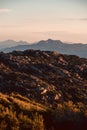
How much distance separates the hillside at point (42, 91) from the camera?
66125mm

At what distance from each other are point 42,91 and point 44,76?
21.1 m

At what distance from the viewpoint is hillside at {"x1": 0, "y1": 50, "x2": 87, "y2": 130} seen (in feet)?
217

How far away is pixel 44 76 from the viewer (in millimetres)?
147625

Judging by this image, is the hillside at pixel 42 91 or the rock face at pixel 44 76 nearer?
the hillside at pixel 42 91

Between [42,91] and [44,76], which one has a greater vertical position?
[44,76]

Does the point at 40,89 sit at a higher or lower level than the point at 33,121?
lower

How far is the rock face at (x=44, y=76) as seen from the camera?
126250mm

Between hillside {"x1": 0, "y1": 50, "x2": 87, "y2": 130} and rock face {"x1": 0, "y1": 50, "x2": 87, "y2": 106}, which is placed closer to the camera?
hillside {"x1": 0, "y1": 50, "x2": 87, "y2": 130}

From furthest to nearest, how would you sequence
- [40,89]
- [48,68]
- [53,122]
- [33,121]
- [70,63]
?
[70,63] < [48,68] < [40,89] < [53,122] < [33,121]

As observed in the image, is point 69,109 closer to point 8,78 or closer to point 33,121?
point 33,121

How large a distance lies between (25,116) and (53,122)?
649 cm

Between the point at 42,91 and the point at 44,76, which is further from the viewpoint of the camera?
the point at 44,76

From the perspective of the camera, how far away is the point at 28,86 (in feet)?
434

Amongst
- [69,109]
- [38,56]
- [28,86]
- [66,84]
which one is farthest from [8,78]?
[69,109]
